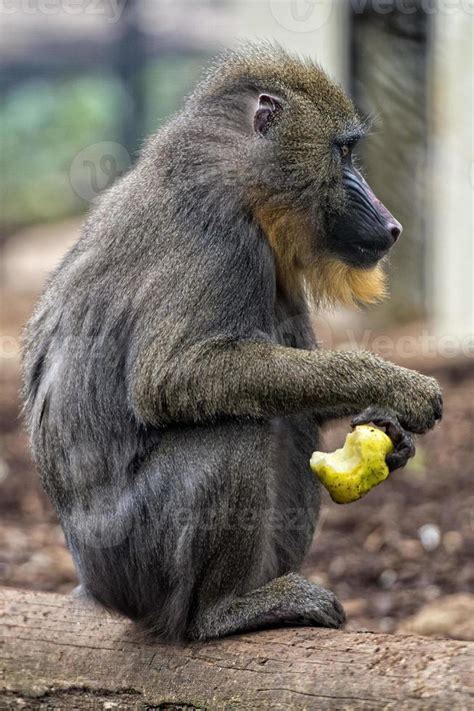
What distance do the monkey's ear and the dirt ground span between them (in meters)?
2.06

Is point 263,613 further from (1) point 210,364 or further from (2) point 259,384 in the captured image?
(1) point 210,364

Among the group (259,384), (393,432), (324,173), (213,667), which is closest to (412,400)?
(393,432)

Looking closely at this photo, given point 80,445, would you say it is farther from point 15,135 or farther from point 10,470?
point 15,135

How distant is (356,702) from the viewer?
4.42 metres

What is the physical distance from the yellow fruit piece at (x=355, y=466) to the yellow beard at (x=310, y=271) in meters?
1.06

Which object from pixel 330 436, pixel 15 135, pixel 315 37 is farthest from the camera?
pixel 15 135

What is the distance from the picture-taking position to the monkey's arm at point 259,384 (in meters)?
5.04

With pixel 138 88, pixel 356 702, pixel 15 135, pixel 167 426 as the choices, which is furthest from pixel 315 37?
pixel 356 702

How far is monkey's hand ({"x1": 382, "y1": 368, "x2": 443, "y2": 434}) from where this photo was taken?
5238 millimetres

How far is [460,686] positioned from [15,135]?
2022cm

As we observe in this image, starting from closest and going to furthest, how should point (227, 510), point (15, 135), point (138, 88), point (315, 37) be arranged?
point (227, 510), point (315, 37), point (138, 88), point (15, 135)

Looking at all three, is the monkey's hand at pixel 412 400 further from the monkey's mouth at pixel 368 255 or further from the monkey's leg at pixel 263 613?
the monkey's leg at pixel 263 613

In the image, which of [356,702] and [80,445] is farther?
[80,445]

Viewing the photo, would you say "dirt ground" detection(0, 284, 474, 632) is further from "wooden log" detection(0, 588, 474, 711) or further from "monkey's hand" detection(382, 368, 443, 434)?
"wooden log" detection(0, 588, 474, 711)
